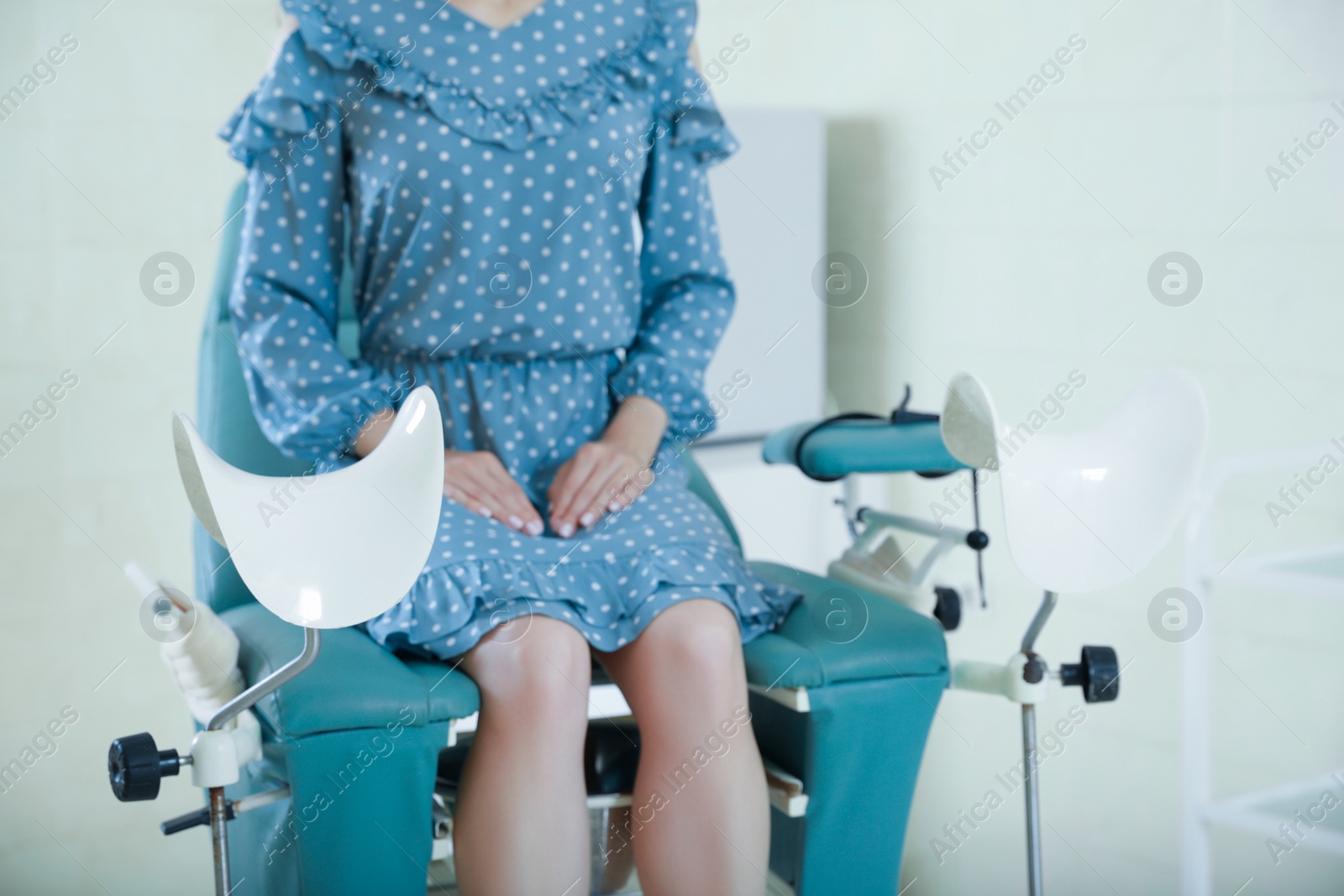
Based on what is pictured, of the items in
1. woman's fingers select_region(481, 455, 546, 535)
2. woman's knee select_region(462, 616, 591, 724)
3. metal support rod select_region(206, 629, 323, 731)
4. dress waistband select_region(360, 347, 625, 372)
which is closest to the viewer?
metal support rod select_region(206, 629, 323, 731)

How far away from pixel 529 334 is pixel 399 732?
0.41 m

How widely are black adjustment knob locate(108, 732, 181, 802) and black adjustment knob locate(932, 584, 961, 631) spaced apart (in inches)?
24.9

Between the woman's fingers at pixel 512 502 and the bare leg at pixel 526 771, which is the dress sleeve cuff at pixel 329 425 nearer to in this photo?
the woman's fingers at pixel 512 502

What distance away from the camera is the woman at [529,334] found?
0.87m

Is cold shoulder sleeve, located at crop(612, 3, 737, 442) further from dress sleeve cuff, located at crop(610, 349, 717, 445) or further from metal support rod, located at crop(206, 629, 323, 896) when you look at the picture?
metal support rod, located at crop(206, 629, 323, 896)

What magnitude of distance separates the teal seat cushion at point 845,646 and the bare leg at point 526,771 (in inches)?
5.9

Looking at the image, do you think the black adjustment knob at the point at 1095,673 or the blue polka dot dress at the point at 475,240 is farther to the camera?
the blue polka dot dress at the point at 475,240

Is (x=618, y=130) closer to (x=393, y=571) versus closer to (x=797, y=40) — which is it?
(x=393, y=571)

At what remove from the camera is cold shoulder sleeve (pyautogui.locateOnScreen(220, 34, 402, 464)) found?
3.29ft

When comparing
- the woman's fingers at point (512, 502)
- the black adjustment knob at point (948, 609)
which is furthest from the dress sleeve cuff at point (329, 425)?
the black adjustment knob at point (948, 609)

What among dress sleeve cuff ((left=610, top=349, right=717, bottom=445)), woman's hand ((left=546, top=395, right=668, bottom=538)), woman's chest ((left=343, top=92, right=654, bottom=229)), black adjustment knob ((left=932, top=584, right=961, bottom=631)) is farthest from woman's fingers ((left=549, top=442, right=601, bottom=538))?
black adjustment knob ((left=932, top=584, right=961, bottom=631))

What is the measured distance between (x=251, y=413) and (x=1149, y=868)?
114 centimetres

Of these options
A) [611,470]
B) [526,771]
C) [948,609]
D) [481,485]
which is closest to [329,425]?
[481,485]

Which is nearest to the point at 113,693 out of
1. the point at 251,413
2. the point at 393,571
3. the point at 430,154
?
the point at 251,413
